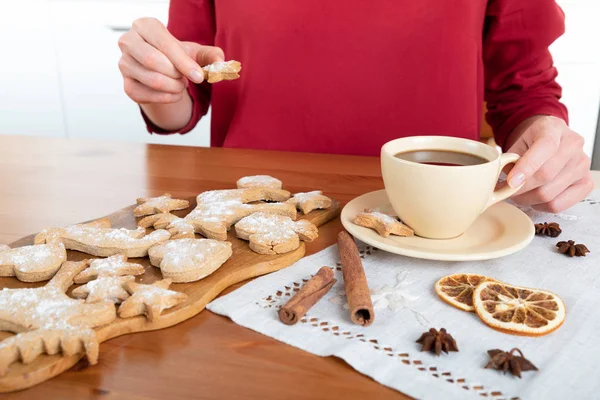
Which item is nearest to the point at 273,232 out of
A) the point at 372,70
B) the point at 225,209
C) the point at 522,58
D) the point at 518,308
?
the point at 225,209

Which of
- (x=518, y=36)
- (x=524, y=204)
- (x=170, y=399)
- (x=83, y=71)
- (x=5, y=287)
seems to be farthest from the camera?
(x=83, y=71)

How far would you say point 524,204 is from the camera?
38.6 inches

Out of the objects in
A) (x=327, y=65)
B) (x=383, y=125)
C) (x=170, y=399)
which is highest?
(x=327, y=65)

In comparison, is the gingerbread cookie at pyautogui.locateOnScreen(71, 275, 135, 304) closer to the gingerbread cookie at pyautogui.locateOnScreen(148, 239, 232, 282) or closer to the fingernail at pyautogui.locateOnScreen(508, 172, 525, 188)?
the gingerbread cookie at pyautogui.locateOnScreen(148, 239, 232, 282)

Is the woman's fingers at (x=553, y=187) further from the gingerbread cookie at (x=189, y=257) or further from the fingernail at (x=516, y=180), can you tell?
the gingerbread cookie at (x=189, y=257)

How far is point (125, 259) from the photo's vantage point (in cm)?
74

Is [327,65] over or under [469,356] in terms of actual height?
over

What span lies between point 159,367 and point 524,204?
0.68 metres

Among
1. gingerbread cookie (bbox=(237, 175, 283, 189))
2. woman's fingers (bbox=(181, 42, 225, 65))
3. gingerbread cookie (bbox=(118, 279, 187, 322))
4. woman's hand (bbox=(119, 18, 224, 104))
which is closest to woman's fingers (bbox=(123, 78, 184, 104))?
woman's hand (bbox=(119, 18, 224, 104))

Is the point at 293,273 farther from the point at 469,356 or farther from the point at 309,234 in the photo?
the point at 469,356

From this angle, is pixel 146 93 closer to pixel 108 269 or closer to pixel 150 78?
pixel 150 78

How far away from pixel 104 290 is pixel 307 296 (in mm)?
224

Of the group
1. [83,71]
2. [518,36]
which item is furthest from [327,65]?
[83,71]

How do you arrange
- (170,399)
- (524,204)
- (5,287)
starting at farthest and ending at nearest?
(524,204) → (5,287) → (170,399)
